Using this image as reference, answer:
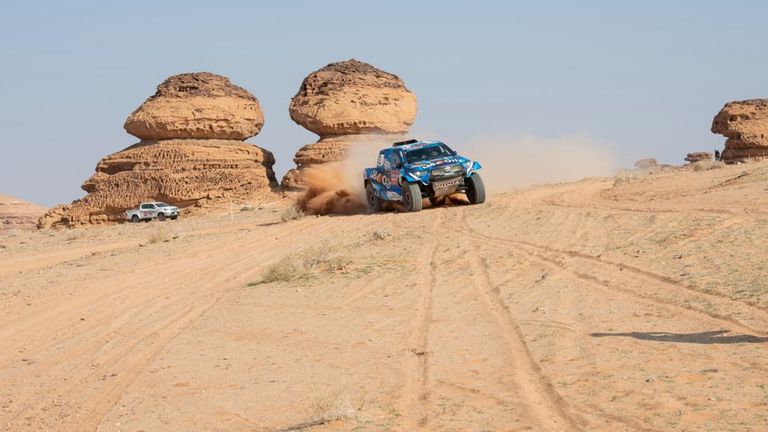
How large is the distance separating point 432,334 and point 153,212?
32182 millimetres

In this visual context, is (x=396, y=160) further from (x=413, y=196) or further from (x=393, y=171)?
(x=413, y=196)

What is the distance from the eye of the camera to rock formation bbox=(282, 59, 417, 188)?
44000mm

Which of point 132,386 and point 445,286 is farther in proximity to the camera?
point 445,286

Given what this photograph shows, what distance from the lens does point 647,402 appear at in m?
6.37

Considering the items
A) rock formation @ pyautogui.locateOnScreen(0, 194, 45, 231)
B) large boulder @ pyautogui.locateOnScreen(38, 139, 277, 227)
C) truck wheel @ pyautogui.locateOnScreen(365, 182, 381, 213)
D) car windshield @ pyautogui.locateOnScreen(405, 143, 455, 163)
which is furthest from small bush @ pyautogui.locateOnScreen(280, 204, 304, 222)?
rock formation @ pyautogui.locateOnScreen(0, 194, 45, 231)

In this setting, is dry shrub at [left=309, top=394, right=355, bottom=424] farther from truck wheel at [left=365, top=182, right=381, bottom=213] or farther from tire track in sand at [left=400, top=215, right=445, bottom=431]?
truck wheel at [left=365, top=182, right=381, bottom=213]

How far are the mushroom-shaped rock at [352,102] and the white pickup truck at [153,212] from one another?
823cm

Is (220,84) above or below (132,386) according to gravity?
above

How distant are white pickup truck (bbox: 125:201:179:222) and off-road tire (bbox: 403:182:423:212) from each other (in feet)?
62.6

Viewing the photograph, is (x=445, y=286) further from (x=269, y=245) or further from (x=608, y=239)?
(x=269, y=245)

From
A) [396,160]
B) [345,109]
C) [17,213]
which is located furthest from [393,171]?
[17,213]

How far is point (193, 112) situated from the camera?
142 feet

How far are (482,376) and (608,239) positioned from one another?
7.60 metres

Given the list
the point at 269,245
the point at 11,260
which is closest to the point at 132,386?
the point at 269,245
